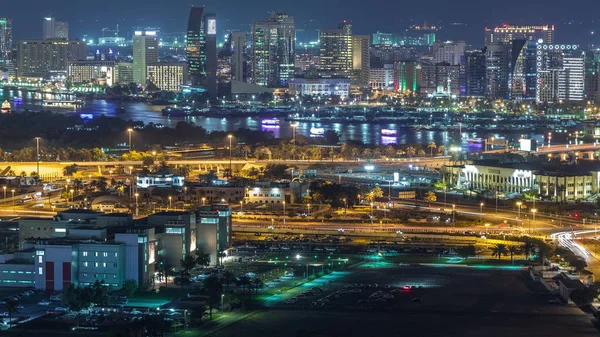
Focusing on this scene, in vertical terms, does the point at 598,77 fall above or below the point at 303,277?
above

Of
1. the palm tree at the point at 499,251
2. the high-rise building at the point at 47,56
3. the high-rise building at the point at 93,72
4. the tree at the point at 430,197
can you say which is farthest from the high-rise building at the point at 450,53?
the palm tree at the point at 499,251

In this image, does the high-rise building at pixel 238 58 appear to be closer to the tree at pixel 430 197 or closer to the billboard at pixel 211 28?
the billboard at pixel 211 28

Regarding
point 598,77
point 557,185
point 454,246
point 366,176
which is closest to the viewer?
point 454,246

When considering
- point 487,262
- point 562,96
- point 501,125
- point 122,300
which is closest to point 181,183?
point 487,262

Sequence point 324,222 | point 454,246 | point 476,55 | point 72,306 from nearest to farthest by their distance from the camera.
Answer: point 72,306 → point 454,246 → point 324,222 → point 476,55

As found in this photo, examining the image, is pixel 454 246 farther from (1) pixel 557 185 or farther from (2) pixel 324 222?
(1) pixel 557 185

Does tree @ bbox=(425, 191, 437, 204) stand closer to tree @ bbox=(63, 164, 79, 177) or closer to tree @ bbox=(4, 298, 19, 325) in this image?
tree @ bbox=(63, 164, 79, 177)
